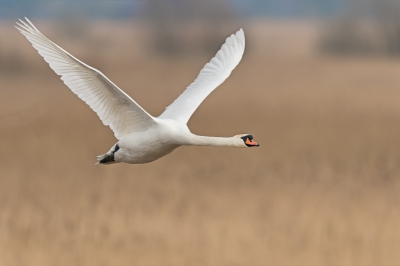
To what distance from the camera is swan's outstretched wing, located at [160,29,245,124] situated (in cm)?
692

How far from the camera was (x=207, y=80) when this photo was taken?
7.49 m

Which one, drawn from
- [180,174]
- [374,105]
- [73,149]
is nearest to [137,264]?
[180,174]

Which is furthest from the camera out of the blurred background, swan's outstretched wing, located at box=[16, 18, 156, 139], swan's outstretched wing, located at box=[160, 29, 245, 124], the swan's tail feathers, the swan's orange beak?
the blurred background

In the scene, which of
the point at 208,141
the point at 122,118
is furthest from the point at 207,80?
the point at 208,141

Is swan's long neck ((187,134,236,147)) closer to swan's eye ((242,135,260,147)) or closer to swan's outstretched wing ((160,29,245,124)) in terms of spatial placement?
swan's eye ((242,135,260,147))

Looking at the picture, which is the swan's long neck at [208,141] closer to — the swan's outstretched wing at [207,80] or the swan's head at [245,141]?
the swan's head at [245,141]

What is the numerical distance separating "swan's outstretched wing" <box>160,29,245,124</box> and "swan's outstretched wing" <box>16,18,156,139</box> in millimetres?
446

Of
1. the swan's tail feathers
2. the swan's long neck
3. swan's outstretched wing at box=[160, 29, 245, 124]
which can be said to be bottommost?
the swan's tail feathers

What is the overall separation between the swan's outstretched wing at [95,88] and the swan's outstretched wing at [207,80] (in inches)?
17.6

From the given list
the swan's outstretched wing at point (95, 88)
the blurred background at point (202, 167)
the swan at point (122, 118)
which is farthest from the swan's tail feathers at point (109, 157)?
the blurred background at point (202, 167)

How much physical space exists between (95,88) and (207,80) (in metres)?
1.52

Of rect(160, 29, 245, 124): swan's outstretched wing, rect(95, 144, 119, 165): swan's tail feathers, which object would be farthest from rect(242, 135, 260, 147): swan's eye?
rect(95, 144, 119, 165): swan's tail feathers

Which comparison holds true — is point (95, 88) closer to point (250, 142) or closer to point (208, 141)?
point (208, 141)

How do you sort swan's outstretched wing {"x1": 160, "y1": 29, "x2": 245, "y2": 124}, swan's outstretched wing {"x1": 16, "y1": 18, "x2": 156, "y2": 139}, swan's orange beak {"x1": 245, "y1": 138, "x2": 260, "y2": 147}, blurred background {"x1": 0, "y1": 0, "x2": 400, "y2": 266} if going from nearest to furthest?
swan's outstretched wing {"x1": 16, "y1": 18, "x2": 156, "y2": 139}
swan's orange beak {"x1": 245, "y1": 138, "x2": 260, "y2": 147}
swan's outstretched wing {"x1": 160, "y1": 29, "x2": 245, "y2": 124}
blurred background {"x1": 0, "y1": 0, "x2": 400, "y2": 266}
